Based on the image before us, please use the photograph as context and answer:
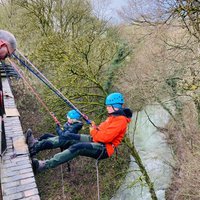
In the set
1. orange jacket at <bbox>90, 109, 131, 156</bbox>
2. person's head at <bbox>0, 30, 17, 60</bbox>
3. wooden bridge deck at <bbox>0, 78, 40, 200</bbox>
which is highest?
person's head at <bbox>0, 30, 17, 60</bbox>

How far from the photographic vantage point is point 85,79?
10.9 m

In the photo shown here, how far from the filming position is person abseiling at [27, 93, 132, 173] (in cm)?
468

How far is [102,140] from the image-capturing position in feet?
15.5

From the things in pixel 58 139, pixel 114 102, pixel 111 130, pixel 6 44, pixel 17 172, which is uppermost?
pixel 6 44

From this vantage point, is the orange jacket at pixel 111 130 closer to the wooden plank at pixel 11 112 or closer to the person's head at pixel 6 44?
the person's head at pixel 6 44

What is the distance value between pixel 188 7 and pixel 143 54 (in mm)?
5306

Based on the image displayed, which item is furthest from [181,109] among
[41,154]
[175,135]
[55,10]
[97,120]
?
[55,10]

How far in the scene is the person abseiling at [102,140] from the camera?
15.4 ft

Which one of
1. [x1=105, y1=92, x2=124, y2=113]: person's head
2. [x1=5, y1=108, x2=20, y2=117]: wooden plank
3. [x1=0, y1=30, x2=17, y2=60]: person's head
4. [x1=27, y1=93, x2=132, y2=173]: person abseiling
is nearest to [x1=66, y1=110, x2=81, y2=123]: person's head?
[x1=27, y1=93, x2=132, y2=173]: person abseiling

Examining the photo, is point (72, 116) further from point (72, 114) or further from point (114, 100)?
point (114, 100)

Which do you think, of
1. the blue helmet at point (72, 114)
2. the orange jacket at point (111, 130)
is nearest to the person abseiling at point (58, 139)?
the blue helmet at point (72, 114)

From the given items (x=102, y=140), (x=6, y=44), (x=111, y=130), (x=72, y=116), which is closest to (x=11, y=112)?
(x=72, y=116)

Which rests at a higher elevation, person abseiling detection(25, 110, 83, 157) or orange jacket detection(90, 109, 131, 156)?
orange jacket detection(90, 109, 131, 156)

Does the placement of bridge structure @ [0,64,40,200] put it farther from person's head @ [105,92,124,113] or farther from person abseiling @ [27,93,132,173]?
person's head @ [105,92,124,113]
